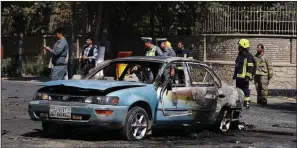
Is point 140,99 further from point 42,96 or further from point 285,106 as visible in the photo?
point 285,106

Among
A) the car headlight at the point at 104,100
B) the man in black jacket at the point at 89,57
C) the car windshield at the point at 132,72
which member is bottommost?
the car headlight at the point at 104,100

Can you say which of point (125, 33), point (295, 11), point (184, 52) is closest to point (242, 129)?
point (184, 52)

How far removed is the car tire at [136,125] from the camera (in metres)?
8.49

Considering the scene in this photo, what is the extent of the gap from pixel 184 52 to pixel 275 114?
464 cm

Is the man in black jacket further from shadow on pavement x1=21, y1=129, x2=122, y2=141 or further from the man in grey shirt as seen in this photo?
shadow on pavement x1=21, y1=129, x2=122, y2=141

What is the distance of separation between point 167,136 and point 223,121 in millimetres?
1431

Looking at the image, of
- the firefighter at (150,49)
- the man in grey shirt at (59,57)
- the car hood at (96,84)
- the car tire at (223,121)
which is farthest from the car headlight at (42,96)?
the firefighter at (150,49)

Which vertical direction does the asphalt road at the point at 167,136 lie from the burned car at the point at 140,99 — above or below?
below

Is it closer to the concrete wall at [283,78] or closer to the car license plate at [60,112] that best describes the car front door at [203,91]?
the car license plate at [60,112]

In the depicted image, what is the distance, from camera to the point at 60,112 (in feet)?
27.8

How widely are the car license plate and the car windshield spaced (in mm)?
1474

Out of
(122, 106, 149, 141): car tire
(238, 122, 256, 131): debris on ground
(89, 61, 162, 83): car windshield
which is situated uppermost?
(89, 61, 162, 83): car windshield

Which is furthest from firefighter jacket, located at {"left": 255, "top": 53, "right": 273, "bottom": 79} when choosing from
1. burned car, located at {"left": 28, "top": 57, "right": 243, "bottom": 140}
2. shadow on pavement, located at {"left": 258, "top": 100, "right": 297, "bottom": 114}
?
burned car, located at {"left": 28, "top": 57, "right": 243, "bottom": 140}

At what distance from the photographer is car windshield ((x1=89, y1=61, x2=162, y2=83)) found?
9.57 m
